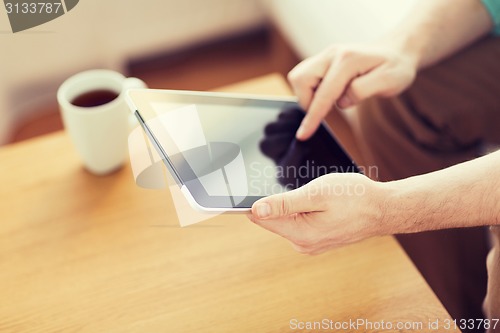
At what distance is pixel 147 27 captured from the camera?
1408mm

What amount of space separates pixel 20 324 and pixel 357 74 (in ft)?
1.65

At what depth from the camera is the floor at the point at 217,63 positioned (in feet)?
4.85

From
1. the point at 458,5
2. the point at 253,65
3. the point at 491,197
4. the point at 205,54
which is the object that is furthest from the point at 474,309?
the point at 205,54

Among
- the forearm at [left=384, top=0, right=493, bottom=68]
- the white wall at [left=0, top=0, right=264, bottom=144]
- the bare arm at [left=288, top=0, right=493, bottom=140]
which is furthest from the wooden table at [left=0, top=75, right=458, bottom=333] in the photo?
the white wall at [left=0, top=0, right=264, bottom=144]

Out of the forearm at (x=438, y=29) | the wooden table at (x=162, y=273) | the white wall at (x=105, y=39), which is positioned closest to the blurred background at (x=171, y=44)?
the white wall at (x=105, y=39)

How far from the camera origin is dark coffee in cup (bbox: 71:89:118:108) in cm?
68

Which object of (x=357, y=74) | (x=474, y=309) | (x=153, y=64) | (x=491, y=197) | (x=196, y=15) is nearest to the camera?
(x=491, y=197)

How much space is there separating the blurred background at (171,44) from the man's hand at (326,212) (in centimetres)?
48

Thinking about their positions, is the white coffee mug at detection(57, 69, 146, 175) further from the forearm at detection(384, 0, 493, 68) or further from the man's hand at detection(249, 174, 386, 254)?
the forearm at detection(384, 0, 493, 68)

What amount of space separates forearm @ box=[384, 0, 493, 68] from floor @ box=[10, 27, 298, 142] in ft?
2.27

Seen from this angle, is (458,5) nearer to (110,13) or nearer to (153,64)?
(110,13)

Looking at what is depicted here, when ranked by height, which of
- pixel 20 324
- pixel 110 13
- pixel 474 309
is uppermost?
pixel 110 13

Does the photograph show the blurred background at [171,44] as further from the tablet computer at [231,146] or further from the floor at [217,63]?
the tablet computer at [231,146]

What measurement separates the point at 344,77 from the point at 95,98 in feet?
1.06
